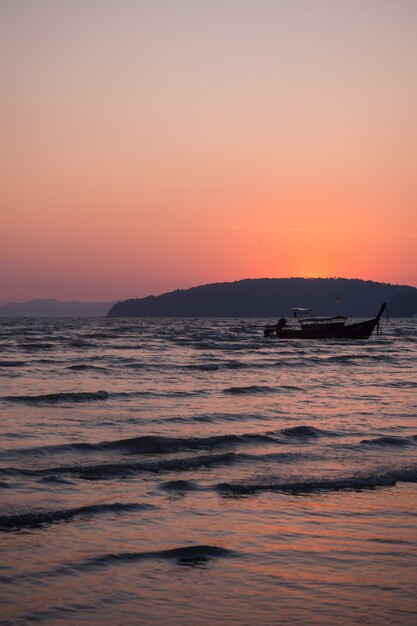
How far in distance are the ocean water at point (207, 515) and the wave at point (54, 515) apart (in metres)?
0.03

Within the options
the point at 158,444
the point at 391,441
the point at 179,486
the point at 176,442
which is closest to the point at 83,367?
the point at 176,442

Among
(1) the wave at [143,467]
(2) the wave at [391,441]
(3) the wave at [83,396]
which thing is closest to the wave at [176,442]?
(1) the wave at [143,467]

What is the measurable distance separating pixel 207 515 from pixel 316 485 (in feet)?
9.01

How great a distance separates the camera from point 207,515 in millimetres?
10867

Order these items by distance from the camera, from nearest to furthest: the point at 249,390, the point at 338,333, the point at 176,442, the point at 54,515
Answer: the point at 54,515
the point at 176,442
the point at 249,390
the point at 338,333

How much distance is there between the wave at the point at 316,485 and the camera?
41.2 feet

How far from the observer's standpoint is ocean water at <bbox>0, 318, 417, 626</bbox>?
757 centimetres

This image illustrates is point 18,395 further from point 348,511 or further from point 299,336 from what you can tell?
point 299,336

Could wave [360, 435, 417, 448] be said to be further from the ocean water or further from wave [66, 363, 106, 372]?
wave [66, 363, 106, 372]

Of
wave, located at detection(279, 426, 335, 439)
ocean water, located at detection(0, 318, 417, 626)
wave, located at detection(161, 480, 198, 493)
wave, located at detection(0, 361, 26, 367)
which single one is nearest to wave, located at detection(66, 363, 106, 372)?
wave, located at detection(0, 361, 26, 367)

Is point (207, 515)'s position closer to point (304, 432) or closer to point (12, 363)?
point (304, 432)

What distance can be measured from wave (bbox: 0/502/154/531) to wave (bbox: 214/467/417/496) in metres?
1.84

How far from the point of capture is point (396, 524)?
10352 millimetres

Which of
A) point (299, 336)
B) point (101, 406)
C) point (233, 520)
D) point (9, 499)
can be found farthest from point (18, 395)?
point (299, 336)
